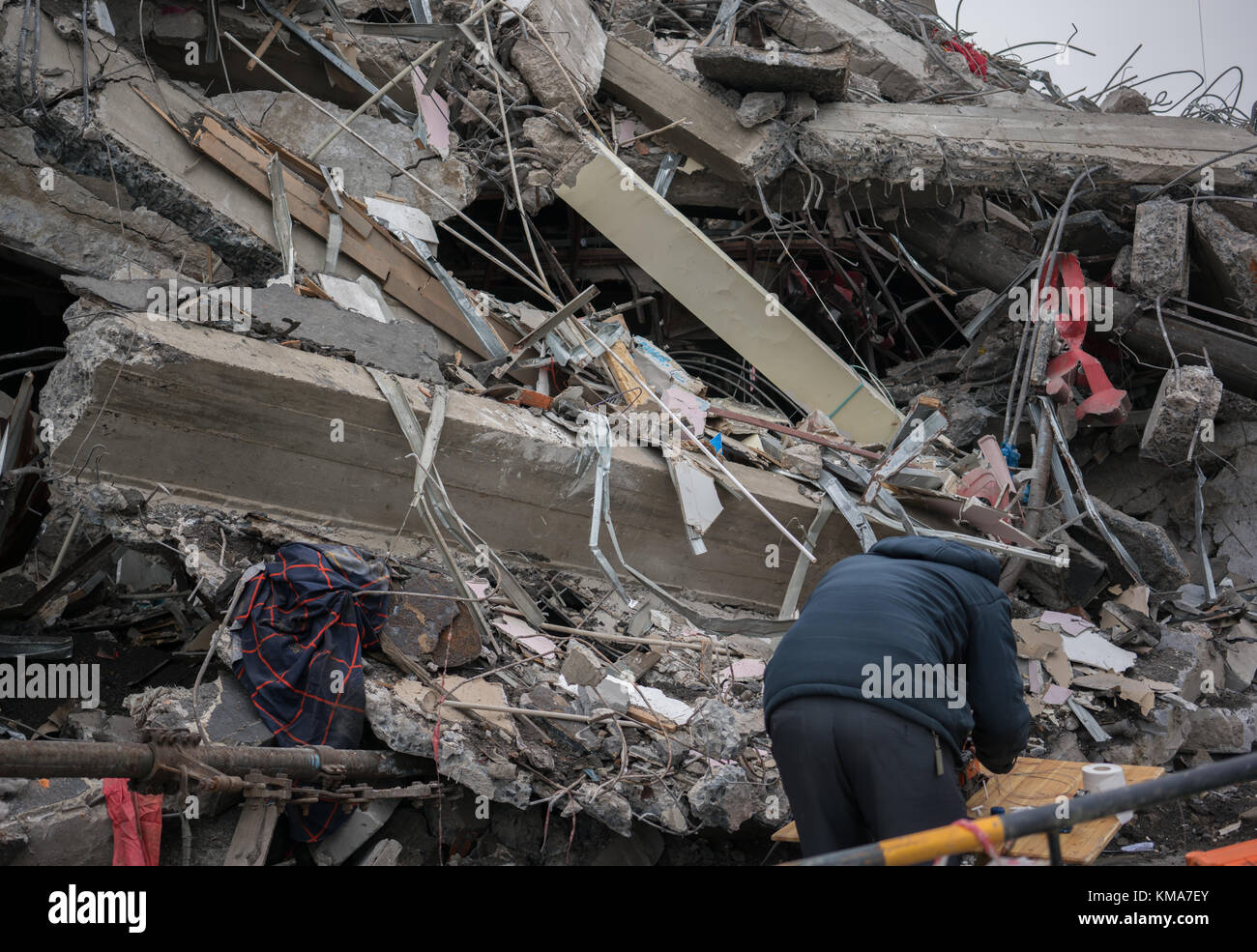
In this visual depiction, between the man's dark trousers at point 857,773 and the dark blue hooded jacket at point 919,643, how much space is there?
0.05 metres

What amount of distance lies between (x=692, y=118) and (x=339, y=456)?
4595 mm

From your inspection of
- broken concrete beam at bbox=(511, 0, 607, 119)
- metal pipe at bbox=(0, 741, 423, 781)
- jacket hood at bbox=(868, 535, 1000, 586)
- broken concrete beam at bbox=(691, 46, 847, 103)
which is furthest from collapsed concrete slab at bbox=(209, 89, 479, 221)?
jacket hood at bbox=(868, 535, 1000, 586)

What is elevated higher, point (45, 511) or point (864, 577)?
point (45, 511)

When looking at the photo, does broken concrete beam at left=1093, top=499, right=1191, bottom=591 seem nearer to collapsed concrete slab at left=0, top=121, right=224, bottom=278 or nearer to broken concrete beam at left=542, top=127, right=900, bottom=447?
broken concrete beam at left=542, top=127, right=900, bottom=447

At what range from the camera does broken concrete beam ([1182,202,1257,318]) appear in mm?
7363

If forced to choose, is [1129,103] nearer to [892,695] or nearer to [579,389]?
[579,389]

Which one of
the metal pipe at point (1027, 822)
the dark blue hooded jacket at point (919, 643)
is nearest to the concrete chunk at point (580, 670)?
the dark blue hooded jacket at point (919, 643)

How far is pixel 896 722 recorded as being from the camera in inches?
109

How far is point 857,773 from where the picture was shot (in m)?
2.81

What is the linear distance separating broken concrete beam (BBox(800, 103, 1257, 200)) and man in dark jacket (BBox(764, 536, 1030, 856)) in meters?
5.35

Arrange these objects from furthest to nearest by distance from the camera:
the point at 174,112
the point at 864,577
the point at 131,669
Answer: the point at 174,112, the point at 131,669, the point at 864,577
